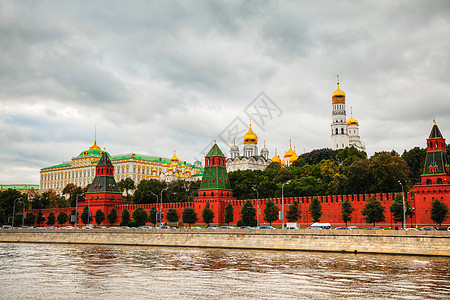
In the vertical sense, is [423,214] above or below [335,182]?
below

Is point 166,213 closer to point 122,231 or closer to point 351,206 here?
point 122,231

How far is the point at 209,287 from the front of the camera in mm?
21812

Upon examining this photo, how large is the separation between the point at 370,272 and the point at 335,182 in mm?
42251

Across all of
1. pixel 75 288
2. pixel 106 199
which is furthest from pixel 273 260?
pixel 106 199

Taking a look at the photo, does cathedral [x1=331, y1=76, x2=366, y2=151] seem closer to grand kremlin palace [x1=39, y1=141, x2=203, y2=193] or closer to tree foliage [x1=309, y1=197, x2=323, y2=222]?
grand kremlin palace [x1=39, y1=141, x2=203, y2=193]

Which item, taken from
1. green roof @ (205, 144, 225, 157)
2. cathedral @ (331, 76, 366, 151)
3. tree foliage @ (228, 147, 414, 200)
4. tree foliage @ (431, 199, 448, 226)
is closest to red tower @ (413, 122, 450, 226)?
tree foliage @ (431, 199, 448, 226)

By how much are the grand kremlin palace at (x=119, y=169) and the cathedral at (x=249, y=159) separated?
41.2 feet

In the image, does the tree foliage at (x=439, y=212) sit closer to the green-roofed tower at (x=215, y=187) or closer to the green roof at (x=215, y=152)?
the green-roofed tower at (x=215, y=187)

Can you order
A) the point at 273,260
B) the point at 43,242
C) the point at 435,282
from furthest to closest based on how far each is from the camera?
the point at 43,242 < the point at 273,260 < the point at 435,282

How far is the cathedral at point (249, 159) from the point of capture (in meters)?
128

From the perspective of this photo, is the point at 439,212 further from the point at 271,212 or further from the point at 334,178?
the point at 334,178

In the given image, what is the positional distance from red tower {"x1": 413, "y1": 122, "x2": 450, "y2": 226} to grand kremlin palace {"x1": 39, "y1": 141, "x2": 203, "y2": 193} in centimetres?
8909

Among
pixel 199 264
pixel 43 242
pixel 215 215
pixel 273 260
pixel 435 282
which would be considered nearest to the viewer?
pixel 435 282

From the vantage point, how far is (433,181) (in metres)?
50.8
